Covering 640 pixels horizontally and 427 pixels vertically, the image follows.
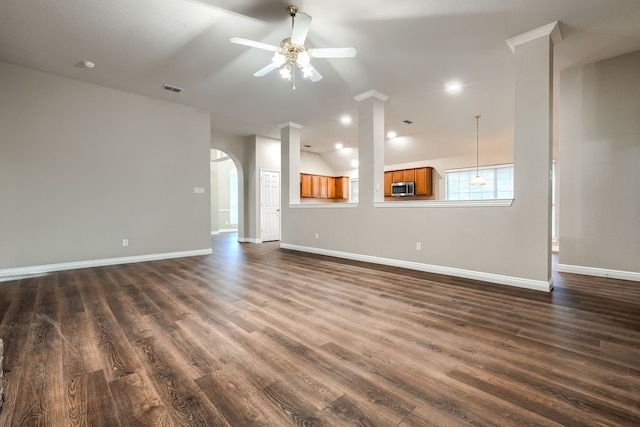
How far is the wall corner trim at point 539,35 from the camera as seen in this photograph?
9.87 ft

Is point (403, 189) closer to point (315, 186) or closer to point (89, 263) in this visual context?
point (315, 186)

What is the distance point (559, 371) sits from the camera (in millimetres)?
1624

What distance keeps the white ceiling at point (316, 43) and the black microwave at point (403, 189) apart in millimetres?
3341

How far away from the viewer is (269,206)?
7.99 meters

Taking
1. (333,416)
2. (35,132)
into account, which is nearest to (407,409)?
(333,416)

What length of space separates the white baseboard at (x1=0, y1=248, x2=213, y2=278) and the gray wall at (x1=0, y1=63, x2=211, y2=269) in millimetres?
65

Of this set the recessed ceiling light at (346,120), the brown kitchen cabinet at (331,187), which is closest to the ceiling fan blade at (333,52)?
the recessed ceiling light at (346,120)

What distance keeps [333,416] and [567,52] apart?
16.0ft

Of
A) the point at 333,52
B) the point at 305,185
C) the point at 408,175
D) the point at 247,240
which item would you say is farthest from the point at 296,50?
the point at 408,175

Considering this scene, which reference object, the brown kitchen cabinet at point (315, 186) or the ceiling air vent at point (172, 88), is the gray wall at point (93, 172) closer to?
the ceiling air vent at point (172, 88)

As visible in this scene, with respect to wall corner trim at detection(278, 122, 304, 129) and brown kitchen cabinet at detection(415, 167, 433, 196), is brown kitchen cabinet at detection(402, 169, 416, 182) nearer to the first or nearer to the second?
brown kitchen cabinet at detection(415, 167, 433, 196)

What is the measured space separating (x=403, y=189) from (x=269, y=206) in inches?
162

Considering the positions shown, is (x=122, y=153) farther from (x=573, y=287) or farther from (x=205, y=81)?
(x=573, y=287)

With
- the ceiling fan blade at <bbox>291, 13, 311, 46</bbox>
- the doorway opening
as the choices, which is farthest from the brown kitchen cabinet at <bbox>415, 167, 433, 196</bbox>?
the ceiling fan blade at <bbox>291, 13, 311, 46</bbox>
